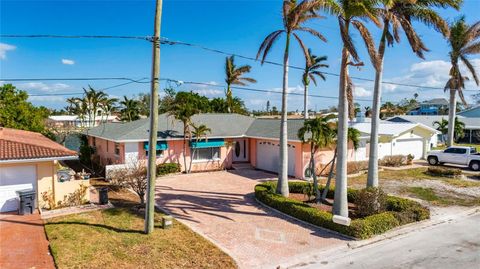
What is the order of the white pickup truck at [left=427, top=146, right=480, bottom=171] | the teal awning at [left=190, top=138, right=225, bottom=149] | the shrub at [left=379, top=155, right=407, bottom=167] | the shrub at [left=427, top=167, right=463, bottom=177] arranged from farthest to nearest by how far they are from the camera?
the shrub at [left=379, top=155, right=407, bottom=167] → the white pickup truck at [left=427, top=146, right=480, bottom=171] → the teal awning at [left=190, top=138, right=225, bottom=149] → the shrub at [left=427, top=167, right=463, bottom=177]

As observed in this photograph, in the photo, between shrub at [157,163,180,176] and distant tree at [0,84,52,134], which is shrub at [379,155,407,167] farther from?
distant tree at [0,84,52,134]

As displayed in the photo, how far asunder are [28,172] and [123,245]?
22.8 feet

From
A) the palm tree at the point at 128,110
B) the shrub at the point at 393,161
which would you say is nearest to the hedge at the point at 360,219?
the shrub at the point at 393,161

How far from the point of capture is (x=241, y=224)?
545 inches

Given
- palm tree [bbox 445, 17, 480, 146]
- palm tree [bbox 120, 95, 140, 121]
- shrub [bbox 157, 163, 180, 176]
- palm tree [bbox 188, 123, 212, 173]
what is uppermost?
palm tree [bbox 445, 17, 480, 146]

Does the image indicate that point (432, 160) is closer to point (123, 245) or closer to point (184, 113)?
point (184, 113)

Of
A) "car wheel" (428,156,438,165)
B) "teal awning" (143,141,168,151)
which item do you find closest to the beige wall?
"teal awning" (143,141,168,151)

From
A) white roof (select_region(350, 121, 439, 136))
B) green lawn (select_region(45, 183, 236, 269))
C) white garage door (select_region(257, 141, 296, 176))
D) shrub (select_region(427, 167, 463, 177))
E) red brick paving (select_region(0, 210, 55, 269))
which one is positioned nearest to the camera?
red brick paving (select_region(0, 210, 55, 269))

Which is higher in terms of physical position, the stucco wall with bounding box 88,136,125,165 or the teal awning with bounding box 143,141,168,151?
the teal awning with bounding box 143,141,168,151

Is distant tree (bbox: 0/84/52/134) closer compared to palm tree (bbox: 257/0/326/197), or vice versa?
palm tree (bbox: 257/0/326/197)

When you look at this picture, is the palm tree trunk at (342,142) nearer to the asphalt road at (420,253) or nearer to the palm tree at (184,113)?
the asphalt road at (420,253)

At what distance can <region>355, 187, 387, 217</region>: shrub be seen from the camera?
47.3 feet

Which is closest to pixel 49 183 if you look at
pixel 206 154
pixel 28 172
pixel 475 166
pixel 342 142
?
pixel 28 172

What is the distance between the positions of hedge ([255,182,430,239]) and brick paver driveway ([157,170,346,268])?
1.32ft
